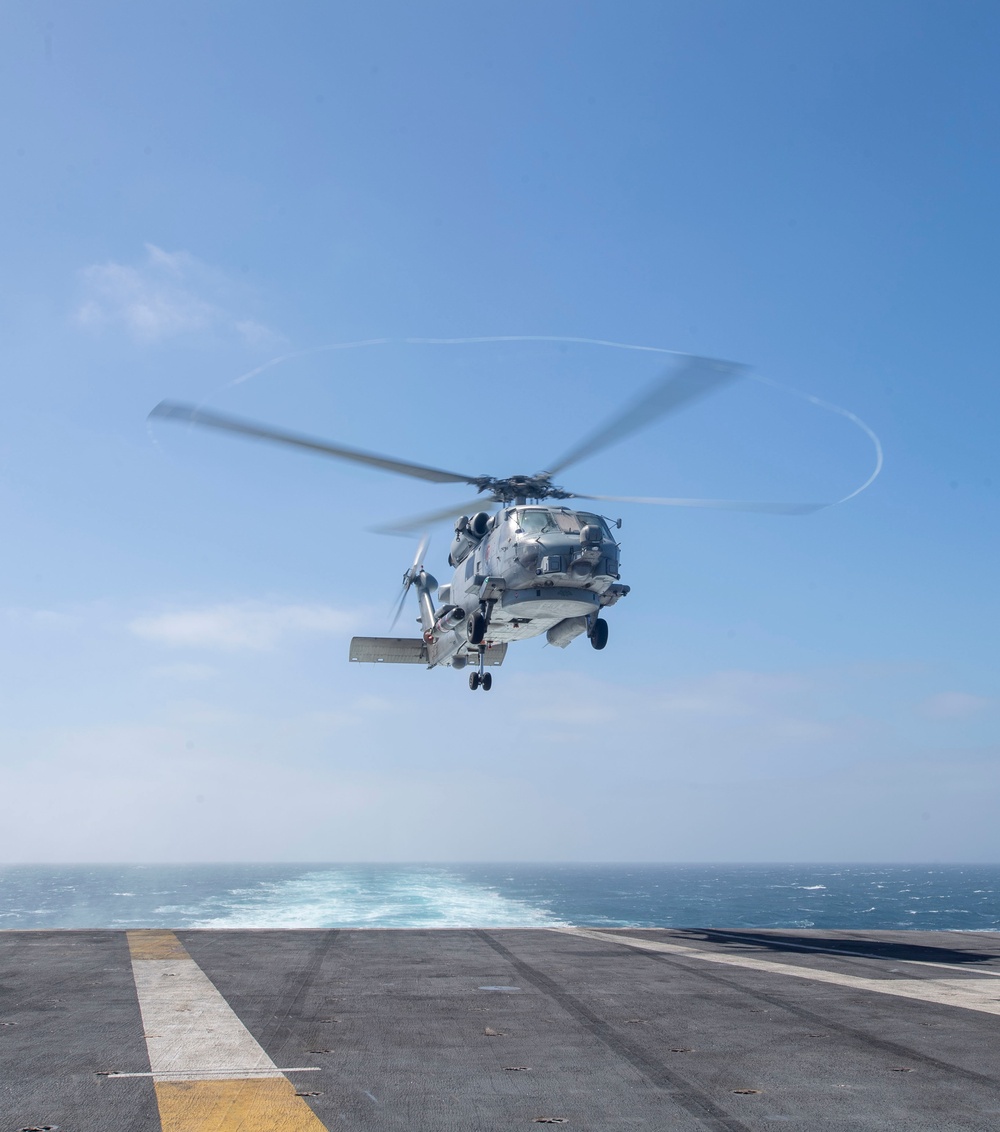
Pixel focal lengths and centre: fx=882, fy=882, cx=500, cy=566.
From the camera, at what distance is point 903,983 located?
13609 millimetres

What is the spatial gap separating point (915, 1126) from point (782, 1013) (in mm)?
4798

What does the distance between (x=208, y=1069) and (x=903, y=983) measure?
1067 centimetres

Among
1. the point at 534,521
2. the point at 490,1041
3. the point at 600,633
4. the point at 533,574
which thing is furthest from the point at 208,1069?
the point at 600,633

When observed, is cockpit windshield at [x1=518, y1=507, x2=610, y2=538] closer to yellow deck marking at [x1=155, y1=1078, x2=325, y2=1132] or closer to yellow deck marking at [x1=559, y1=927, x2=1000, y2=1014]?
yellow deck marking at [x1=559, y1=927, x2=1000, y2=1014]

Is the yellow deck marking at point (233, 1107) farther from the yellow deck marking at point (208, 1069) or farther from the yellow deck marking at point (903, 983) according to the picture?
the yellow deck marking at point (903, 983)

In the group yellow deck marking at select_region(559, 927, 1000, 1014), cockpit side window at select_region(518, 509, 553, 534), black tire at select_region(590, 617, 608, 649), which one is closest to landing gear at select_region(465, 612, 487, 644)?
black tire at select_region(590, 617, 608, 649)

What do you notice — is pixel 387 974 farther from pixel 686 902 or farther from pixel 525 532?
pixel 686 902

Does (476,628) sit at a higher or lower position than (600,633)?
higher

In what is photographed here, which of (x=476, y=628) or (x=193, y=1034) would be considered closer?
(x=193, y=1034)

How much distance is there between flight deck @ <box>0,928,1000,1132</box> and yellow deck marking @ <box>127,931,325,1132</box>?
1.2 inches

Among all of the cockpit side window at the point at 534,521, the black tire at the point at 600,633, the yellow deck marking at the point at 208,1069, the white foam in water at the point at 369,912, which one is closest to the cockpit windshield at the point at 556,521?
the cockpit side window at the point at 534,521

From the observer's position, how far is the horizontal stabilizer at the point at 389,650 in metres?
27.5

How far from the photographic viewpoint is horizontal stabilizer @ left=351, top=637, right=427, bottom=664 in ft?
90.3

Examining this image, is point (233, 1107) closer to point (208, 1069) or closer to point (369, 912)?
point (208, 1069)
